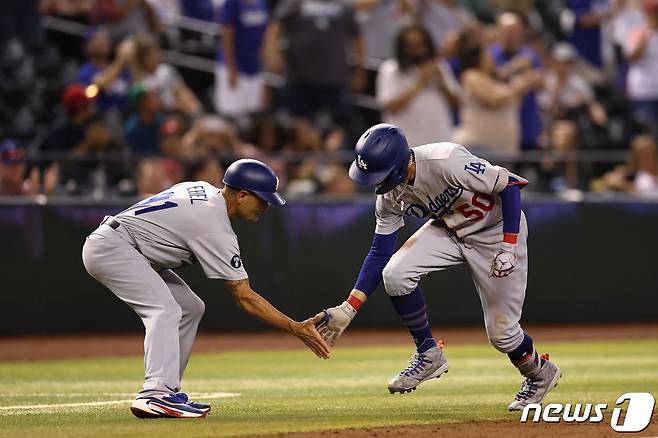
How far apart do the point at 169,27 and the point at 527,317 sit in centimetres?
669

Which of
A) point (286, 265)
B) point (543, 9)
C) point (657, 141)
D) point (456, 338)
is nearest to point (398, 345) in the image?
point (456, 338)

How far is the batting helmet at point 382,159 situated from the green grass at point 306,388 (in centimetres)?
139

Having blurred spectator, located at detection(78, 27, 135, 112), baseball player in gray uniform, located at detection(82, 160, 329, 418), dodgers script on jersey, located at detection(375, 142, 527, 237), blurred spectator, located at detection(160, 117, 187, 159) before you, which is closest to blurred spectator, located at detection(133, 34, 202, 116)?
blurred spectator, located at detection(78, 27, 135, 112)

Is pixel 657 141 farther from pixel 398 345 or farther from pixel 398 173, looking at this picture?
pixel 398 173

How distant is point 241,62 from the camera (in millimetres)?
14719

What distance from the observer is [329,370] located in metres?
10.3

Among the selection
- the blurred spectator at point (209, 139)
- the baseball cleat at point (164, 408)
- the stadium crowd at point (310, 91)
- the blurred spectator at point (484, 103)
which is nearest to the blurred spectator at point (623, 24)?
the stadium crowd at point (310, 91)

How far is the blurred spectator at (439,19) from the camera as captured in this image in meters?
16.1

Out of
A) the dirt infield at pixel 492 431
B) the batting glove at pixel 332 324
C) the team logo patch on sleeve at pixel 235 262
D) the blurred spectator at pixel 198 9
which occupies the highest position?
the blurred spectator at pixel 198 9

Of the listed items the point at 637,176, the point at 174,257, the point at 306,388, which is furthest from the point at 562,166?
the point at 174,257

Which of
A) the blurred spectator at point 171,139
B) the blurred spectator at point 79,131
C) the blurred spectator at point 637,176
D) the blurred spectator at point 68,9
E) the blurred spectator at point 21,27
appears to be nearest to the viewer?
the blurred spectator at point 79,131

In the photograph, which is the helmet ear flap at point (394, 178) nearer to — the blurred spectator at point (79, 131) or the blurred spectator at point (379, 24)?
the blurred spectator at point (79, 131)

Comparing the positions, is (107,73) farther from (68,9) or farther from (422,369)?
(422,369)

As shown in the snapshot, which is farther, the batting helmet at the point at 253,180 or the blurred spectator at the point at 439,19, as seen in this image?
the blurred spectator at the point at 439,19
